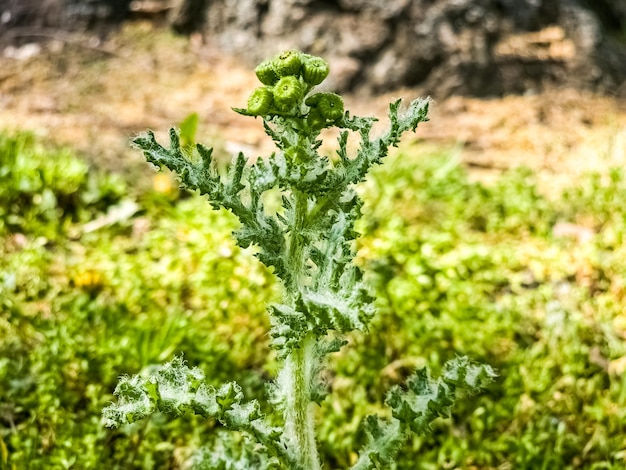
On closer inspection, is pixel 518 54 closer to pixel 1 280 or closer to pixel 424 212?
pixel 424 212

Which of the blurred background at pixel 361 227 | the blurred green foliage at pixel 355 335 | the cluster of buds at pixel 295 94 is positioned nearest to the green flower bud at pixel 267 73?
the cluster of buds at pixel 295 94

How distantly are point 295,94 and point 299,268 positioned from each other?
1.63 feet

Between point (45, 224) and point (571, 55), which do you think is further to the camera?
point (571, 55)

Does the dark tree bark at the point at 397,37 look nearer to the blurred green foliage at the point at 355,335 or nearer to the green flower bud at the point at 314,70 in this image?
the blurred green foliage at the point at 355,335

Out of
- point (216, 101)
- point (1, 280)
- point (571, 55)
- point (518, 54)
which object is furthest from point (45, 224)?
point (571, 55)

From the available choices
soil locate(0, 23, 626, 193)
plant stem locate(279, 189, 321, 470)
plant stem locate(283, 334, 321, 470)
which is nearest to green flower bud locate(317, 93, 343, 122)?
plant stem locate(279, 189, 321, 470)

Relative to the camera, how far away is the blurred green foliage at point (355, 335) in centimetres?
255

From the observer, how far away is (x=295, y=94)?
1593 millimetres

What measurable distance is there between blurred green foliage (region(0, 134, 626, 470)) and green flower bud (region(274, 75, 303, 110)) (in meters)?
1.42

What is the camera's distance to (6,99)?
15.5 feet

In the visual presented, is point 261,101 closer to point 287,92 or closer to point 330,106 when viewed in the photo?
point 287,92

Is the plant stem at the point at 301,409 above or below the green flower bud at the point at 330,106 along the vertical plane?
below

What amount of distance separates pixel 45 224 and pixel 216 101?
6.63 feet

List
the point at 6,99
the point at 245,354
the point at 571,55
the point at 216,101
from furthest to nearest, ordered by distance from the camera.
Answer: the point at 571,55
the point at 216,101
the point at 6,99
the point at 245,354
